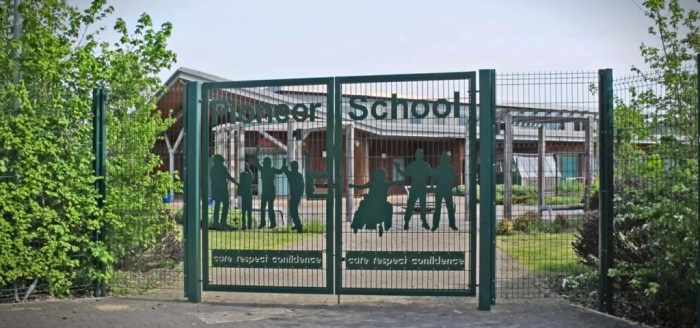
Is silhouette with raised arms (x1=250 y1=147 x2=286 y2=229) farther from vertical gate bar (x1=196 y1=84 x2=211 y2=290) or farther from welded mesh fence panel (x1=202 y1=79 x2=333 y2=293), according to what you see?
vertical gate bar (x1=196 y1=84 x2=211 y2=290)

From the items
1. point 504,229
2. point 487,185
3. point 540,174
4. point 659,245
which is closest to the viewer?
point 659,245

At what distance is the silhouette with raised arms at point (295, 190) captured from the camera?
8844 millimetres

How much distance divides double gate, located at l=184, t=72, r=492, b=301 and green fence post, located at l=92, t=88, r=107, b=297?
1176mm

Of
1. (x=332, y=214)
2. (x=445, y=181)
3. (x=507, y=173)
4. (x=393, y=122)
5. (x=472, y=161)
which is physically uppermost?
(x=393, y=122)

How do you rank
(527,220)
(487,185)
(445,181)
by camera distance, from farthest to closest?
(527,220)
(445,181)
(487,185)

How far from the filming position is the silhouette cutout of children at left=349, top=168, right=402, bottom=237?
8.63 m

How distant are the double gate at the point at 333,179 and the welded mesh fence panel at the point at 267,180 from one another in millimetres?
14

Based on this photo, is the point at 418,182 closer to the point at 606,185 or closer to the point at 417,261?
the point at 417,261

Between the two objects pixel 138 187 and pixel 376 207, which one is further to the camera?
pixel 138 187

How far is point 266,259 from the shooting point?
8906 millimetres

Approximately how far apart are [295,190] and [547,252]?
4.04 meters

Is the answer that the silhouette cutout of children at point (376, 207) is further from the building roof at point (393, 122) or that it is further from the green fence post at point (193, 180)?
the green fence post at point (193, 180)

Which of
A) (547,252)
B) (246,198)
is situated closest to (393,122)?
(246,198)

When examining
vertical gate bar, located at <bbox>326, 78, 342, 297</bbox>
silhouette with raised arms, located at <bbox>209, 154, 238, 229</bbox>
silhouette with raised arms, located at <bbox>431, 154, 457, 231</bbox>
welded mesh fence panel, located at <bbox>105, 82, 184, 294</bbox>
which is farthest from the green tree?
silhouette with raised arms, located at <bbox>431, 154, 457, 231</bbox>
